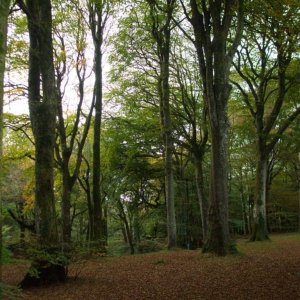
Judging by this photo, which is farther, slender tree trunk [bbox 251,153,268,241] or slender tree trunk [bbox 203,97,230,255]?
slender tree trunk [bbox 251,153,268,241]

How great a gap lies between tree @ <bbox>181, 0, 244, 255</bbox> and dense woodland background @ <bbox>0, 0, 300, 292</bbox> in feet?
0.11

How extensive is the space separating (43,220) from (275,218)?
112 feet

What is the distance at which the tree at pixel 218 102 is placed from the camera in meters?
10.9

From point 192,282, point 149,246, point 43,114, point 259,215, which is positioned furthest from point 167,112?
point 149,246

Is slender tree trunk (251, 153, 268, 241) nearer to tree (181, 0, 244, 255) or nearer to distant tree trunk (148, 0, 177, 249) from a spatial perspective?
distant tree trunk (148, 0, 177, 249)

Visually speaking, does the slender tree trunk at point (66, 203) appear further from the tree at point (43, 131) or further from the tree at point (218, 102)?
the tree at point (43, 131)

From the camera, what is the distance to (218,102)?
11.5 meters

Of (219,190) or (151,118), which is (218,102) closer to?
(219,190)

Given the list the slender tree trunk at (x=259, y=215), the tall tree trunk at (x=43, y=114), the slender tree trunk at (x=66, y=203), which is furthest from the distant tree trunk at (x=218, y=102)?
the slender tree trunk at (x=259, y=215)

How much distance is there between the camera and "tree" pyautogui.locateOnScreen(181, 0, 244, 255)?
10.9 meters

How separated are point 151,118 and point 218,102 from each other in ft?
36.2

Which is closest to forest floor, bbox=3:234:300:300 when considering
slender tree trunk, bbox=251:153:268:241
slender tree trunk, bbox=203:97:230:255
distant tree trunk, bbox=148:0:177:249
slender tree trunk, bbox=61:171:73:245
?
slender tree trunk, bbox=203:97:230:255

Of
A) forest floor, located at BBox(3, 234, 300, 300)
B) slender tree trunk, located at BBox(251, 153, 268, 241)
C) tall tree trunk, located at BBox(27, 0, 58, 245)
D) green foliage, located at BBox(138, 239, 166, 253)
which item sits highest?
tall tree trunk, located at BBox(27, 0, 58, 245)

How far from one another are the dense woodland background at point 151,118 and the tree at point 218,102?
3 centimetres
